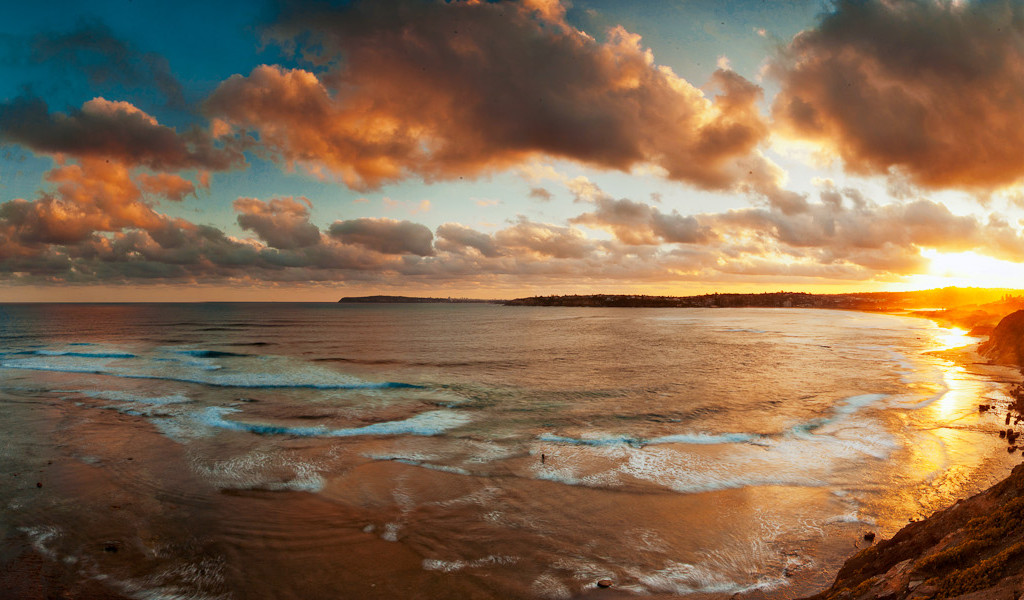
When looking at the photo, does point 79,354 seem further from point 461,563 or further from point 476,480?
point 461,563

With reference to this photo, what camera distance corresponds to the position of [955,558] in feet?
16.9

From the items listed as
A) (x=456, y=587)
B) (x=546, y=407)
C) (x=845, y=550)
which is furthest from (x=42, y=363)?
(x=845, y=550)

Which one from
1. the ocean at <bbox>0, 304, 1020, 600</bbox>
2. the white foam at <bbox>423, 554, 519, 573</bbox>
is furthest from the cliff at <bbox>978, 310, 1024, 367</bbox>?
the white foam at <bbox>423, 554, 519, 573</bbox>

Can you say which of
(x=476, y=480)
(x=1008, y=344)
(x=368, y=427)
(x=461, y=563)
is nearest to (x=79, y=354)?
(x=368, y=427)

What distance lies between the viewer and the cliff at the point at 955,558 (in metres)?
4.47

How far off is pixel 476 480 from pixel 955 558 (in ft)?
33.5

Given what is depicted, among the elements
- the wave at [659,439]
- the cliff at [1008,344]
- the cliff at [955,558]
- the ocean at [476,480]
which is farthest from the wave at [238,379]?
the cliff at [1008,344]

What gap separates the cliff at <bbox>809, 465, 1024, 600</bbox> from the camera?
176 inches

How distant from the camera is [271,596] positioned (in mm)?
8039

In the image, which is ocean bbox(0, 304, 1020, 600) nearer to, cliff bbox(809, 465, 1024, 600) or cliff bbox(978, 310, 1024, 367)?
cliff bbox(809, 465, 1024, 600)

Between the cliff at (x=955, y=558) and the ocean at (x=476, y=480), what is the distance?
61.9 inches

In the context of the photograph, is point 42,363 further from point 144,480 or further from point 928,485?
point 928,485

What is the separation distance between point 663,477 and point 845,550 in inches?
189

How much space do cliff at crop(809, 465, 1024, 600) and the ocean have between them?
5.16 feet
